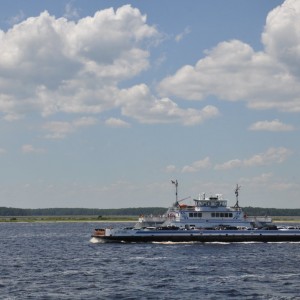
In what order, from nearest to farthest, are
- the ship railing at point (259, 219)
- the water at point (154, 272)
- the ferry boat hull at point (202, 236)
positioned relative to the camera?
the water at point (154, 272), the ferry boat hull at point (202, 236), the ship railing at point (259, 219)

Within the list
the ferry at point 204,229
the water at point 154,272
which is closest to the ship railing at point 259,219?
the ferry at point 204,229

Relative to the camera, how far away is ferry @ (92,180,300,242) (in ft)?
388

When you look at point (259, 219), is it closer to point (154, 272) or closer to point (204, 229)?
point (204, 229)

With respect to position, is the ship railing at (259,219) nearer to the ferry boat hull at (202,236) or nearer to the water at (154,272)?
the ferry boat hull at (202,236)

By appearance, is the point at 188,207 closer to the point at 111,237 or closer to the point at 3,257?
the point at 111,237

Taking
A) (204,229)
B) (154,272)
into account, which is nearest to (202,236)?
(204,229)

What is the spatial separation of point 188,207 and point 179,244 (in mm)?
9800

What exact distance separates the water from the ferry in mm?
2744

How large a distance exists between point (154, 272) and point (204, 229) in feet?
141

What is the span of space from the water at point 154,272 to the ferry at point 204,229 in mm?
2744

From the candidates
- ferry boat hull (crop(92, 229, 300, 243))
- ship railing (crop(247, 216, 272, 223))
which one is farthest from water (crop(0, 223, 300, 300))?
ship railing (crop(247, 216, 272, 223))

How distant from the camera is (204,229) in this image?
390 feet

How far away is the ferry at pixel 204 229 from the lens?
118375 mm

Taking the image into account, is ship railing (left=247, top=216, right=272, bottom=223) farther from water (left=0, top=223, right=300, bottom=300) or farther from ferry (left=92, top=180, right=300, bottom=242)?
water (left=0, top=223, right=300, bottom=300)
